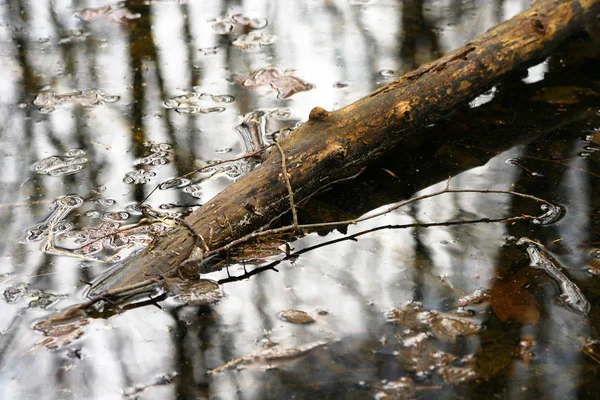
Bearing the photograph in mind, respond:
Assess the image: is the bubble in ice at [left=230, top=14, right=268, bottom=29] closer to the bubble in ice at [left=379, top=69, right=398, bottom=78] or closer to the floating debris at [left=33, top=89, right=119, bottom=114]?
the bubble in ice at [left=379, top=69, right=398, bottom=78]

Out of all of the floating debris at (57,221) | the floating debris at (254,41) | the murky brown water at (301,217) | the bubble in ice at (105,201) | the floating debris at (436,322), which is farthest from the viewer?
the floating debris at (254,41)

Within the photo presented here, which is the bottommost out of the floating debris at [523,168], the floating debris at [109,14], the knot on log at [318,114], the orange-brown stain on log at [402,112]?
the floating debris at [523,168]

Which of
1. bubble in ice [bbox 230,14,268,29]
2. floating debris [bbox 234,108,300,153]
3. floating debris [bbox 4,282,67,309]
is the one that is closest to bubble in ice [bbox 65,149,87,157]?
floating debris [bbox 234,108,300,153]

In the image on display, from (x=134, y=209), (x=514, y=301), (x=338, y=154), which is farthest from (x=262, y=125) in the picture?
(x=514, y=301)

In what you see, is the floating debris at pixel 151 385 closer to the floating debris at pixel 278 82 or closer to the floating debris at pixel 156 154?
the floating debris at pixel 156 154

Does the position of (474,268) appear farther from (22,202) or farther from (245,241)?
(22,202)

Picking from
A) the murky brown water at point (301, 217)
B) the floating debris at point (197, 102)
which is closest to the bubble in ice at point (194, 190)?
the murky brown water at point (301, 217)

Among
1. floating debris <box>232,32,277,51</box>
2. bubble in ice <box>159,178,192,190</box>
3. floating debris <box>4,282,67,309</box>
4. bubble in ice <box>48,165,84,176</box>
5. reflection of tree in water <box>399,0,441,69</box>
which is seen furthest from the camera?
floating debris <box>232,32,277,51</box>
